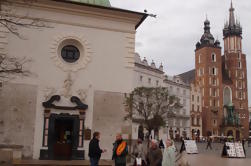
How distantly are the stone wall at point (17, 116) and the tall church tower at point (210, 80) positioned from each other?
254 ft

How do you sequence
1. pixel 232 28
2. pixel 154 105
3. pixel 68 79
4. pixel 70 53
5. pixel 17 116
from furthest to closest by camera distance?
1. pixel 232 28
2. pixel 154 105
3. pixel 70 53
4. pixel 68 79
5. pixel 17 116

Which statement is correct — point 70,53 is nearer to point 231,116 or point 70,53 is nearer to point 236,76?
point 231,116

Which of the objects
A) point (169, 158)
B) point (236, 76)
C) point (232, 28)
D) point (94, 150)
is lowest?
point (169, 158)

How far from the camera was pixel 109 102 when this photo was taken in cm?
1883

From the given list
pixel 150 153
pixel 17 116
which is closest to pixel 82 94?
pixel 17 116

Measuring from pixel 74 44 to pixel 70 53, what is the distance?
554mm

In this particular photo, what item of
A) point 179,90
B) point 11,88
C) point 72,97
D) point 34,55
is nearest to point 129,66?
point 72,97

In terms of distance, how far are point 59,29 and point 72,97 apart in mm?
3764

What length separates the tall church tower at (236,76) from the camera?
101175 mm

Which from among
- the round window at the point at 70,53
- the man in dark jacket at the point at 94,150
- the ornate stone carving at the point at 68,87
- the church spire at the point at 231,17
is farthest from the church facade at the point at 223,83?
the man in dark jacket at the point at 94,150

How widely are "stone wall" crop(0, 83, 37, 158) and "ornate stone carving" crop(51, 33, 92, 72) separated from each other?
86.7 inches

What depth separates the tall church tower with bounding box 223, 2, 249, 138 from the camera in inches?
3983

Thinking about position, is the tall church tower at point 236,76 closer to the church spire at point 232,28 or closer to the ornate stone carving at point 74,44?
the church spire at point 232,28

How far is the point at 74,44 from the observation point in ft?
62.6
